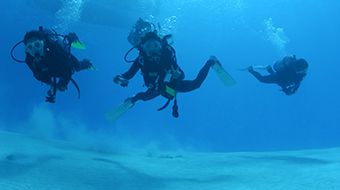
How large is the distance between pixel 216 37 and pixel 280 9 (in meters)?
16.4

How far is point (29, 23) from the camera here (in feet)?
142

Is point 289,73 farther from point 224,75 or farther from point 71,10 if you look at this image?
point 71,10

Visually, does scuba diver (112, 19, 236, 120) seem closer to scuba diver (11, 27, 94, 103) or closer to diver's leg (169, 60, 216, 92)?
diver's leg (169, 60, 216, 92)

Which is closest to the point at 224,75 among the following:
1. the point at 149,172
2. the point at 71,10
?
the point at 149,172

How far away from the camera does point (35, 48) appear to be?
8.27 m

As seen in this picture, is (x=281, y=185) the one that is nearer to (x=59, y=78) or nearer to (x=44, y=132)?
(x=59, y=78)

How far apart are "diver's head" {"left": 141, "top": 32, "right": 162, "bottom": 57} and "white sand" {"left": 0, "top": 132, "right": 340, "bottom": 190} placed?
7.66 feet

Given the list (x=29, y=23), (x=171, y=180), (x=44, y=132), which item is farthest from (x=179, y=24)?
(x=171, y=180)

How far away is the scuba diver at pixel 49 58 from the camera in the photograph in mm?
8273

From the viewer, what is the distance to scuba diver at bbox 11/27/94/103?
8.27m

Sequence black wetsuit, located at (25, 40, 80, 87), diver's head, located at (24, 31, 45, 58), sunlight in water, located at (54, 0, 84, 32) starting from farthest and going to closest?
sunlight in water, located at (54, 0, 84, 32) → black wetsuit, located at (25, 40, 80, 87) → diver's head, located at (24, 31, 45, 58)

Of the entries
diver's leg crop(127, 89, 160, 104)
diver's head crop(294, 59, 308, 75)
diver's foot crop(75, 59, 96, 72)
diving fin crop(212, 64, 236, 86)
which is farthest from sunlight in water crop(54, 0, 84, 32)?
diver's leg crop(127, 89, 160, 104)

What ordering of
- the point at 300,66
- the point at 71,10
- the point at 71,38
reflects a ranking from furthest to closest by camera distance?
the point at 71,10, the point at 300,66, the point at 71,38

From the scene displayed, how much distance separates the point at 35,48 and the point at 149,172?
10.6 feet
